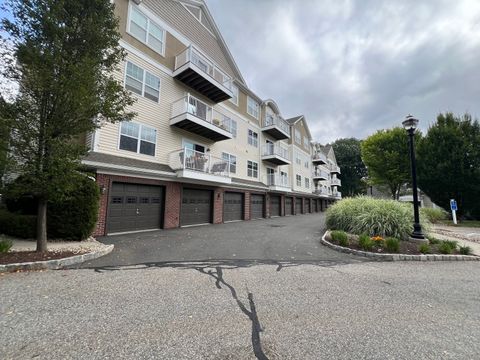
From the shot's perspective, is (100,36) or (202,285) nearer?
(202,285)

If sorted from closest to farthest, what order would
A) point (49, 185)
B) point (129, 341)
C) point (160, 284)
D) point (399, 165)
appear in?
point (129, 341) → point (160, 284) → point (49, 185) → point (399, 165)

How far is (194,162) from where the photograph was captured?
→ 1284 cm

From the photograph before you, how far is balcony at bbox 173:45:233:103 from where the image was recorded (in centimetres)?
1354

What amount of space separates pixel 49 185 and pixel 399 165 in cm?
3454

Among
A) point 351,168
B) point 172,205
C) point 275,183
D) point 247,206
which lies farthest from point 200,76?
point 351,168

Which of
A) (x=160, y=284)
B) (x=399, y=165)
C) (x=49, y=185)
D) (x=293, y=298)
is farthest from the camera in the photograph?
(x=399, y=165)

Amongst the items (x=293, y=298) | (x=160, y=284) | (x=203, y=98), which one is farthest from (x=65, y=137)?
(x=203, y=98)

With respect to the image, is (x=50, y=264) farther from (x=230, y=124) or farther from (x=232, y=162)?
(x=230, y=124)

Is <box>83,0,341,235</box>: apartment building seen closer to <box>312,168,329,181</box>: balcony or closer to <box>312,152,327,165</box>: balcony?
<box>312,168,329,181</box>: balcony

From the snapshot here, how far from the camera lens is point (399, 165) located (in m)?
29.4

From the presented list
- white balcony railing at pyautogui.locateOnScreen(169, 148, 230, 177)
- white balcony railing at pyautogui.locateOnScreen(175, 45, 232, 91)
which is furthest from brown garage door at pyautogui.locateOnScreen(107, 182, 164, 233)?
white balcony railing at pyautogui.locateOnScreen(175, 45, 232, 91)

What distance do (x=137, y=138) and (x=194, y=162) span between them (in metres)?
3.11

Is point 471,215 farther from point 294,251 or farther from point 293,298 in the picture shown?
point 293,298

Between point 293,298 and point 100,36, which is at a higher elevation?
point 100,36
